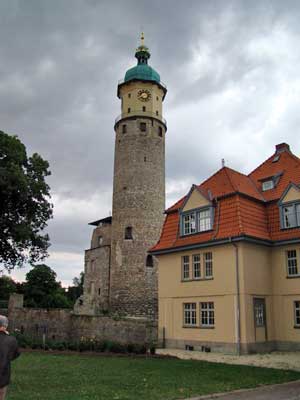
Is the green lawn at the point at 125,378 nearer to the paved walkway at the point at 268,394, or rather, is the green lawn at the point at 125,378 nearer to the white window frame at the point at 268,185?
the paved walkway at the point at 268,394

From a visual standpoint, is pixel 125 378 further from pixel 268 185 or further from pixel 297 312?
pixel 268 185

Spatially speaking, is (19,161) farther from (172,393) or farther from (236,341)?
(172,393)

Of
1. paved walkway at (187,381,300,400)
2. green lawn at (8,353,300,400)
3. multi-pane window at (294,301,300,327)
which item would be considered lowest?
paved walkway at (187,381,300,400)

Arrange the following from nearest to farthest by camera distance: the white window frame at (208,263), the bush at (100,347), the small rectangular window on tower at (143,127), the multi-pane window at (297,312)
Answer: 1. the bush at (100,347)
2. the multi-pane window at (297,312)
3. the white window frame at (208,263)
4. the small rectangular window on tower at (143,127)

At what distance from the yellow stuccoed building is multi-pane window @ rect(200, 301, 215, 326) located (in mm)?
50

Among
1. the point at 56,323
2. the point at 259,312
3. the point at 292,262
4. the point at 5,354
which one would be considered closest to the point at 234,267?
the point at 259,312

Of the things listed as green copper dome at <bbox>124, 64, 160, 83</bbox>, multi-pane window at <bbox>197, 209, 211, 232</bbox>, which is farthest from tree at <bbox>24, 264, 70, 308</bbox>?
multi-pane window at <bbox>197, 209, 211, 232</bbox>

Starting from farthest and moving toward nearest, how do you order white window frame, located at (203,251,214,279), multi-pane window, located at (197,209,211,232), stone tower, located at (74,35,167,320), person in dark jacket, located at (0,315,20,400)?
stone tower, located at (74,35,167,320) → multi-pane window, located at (197,209,211,232) → white window frame, located at (203,251,214,279) → person in dark jacket, located at (0,315,20,400)

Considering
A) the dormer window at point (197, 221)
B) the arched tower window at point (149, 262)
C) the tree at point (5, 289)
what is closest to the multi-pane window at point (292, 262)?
the dormer window at point (197, 221)

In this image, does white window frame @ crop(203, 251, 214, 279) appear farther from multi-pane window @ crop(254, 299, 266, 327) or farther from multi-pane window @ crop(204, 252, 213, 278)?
multi-pane window @ crop(254, 299, 266, 327)

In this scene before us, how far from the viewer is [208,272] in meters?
23.0

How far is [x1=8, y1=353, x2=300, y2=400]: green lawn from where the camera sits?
9562 millimetres

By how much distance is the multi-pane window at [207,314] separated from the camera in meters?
22.2

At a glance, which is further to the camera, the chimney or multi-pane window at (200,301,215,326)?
the chimney
